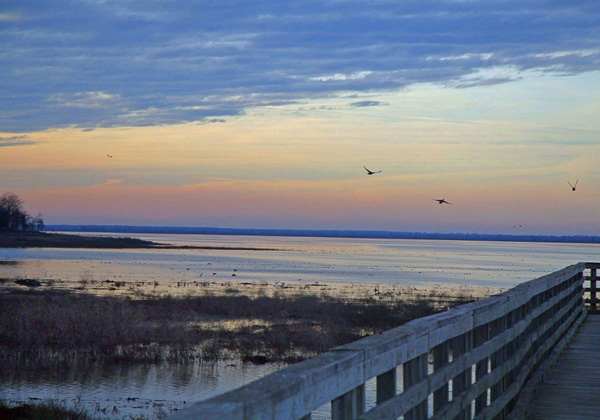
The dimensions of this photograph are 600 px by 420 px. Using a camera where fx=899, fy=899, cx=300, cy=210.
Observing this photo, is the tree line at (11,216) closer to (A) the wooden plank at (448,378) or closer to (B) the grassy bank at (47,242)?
(B) the grassy bank at (47,242)

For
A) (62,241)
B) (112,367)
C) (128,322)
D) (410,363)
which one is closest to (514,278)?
(128,322)

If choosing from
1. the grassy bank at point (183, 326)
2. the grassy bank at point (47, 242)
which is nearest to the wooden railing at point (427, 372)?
the grassy bank at point (183, 326)

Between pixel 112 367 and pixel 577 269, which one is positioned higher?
pixel 577 269

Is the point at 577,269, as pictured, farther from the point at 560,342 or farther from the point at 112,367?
the point at 112,367

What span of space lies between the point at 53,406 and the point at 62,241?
144m

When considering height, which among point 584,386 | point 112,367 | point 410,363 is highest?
point 410,363

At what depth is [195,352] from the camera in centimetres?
2328

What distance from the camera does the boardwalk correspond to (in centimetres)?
905

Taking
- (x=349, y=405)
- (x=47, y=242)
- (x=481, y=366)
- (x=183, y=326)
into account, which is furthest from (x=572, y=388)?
(x=47, y=242)

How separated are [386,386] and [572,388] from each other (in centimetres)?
670

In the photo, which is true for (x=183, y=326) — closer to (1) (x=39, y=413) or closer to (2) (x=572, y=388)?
(1) (x=39, y=413)

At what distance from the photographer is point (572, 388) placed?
10469 millimetres

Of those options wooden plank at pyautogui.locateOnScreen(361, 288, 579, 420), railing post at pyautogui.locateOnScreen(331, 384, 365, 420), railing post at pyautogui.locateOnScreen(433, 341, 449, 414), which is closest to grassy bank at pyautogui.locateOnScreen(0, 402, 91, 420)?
wooden plank at pyautogui.locateOnScreen(361, 288, 579, 420)

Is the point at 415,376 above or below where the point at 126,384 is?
above
